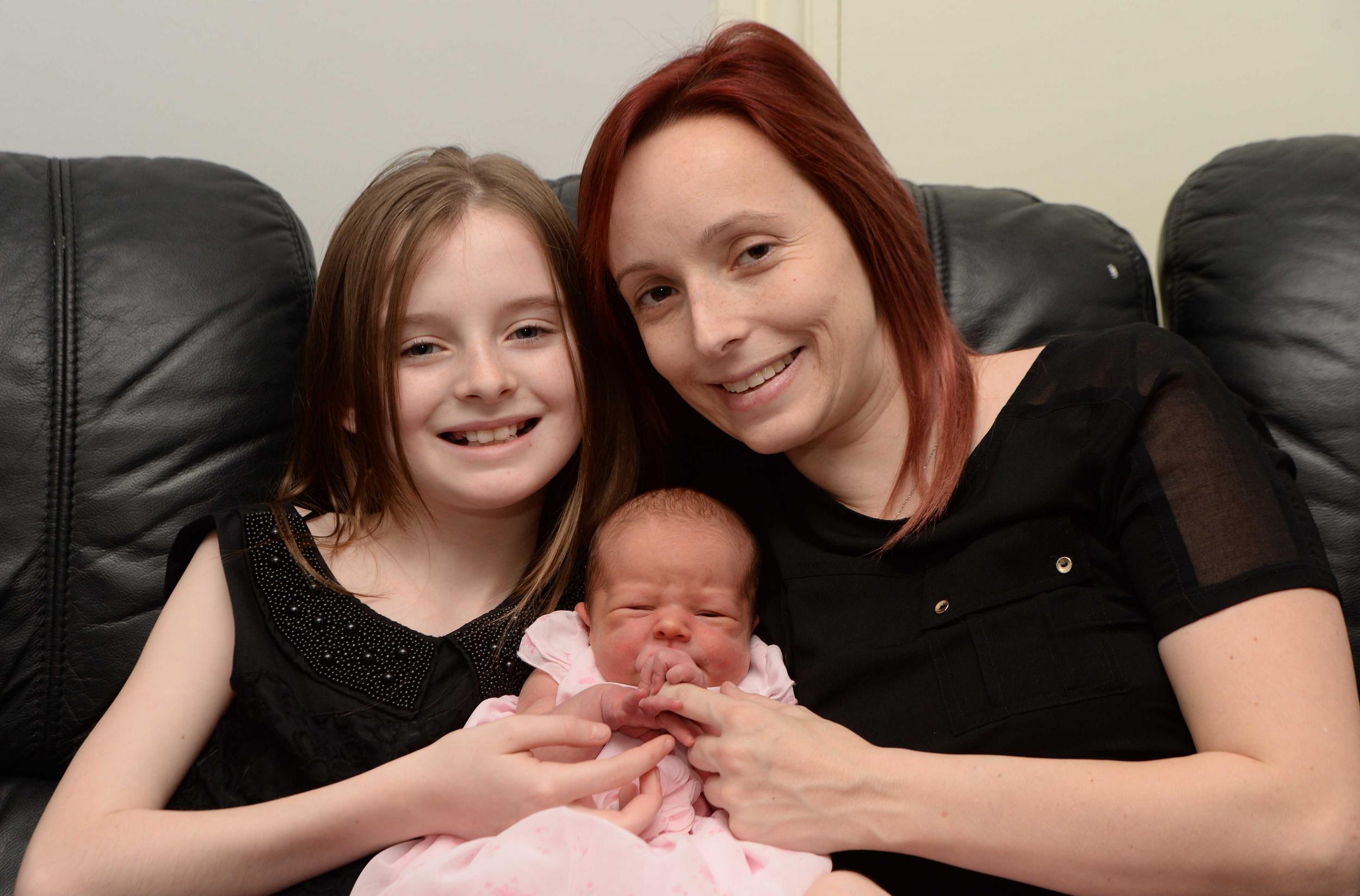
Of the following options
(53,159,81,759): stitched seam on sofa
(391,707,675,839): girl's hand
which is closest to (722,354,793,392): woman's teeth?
(391,707,675,839): girl's hand

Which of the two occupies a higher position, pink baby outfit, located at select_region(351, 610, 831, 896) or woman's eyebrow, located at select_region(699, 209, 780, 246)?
woman's eyebrow, located at select_region(699, 209, 780, 246)

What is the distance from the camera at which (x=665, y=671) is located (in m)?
1.32

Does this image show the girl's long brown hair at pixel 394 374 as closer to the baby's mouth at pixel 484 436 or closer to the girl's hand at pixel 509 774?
the baby's mouth at pixel 484 436

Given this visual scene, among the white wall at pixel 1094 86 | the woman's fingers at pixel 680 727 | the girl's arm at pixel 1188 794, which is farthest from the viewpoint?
the white wall at pixel 1094 86

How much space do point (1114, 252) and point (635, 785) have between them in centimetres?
121

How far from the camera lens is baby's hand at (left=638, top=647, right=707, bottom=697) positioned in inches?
51.5

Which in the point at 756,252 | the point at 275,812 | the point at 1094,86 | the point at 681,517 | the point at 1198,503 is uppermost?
the point at 1094,86

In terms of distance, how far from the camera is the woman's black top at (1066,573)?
1195mm

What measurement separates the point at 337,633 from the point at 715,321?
26.4 inches

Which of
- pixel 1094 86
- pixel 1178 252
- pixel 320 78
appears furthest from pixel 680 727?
pixel 1094 86

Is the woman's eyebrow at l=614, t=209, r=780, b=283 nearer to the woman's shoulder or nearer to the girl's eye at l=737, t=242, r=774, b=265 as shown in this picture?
the girl's eye at l=737, t=242, r=774, b=265

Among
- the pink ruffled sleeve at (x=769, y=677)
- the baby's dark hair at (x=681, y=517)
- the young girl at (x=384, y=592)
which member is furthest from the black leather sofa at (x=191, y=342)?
the pink ruffled sleeve at (x=769, y=677)

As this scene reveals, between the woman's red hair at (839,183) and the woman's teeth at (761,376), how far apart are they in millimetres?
167

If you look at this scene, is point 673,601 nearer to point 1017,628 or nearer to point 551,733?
point 551,733
